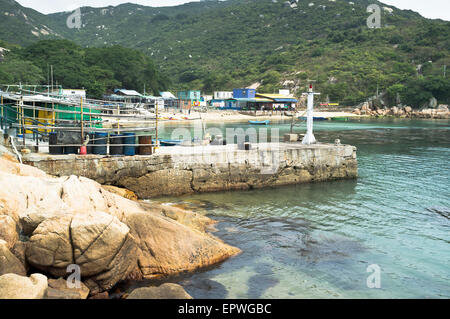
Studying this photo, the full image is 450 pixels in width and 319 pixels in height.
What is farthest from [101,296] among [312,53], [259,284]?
[312,53]

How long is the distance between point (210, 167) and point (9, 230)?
10.1 m

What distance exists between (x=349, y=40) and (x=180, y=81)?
193ft

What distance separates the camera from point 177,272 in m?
9.30

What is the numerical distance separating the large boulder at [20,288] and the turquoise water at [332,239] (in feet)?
10.2

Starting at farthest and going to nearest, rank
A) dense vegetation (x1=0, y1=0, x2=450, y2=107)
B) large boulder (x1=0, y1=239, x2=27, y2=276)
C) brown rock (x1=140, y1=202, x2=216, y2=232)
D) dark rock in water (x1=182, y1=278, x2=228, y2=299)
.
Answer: dense vegetation (x1=0, y1=0, x2=450, y2=107), brown rock (x1=140, y1=202, x2=216, y2=232), dark rock in water (x1=182, y1=278, x2=228, y2=299), large boulder (x1=0, y1=239, x2=27, y2=276)

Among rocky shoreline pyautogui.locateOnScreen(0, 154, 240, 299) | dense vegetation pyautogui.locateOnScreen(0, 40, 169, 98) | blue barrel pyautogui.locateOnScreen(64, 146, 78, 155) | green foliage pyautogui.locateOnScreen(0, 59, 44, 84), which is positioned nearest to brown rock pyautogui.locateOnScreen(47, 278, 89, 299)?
rocky shoreline pyautogui.locateOnScreen(0, 154, 240, 299)

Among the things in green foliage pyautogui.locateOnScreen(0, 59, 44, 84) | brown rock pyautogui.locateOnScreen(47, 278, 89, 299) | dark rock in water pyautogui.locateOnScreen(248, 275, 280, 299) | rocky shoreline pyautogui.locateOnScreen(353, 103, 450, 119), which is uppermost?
green foliage pyautogui.locateOnScreen(0, 59, 44, 84)

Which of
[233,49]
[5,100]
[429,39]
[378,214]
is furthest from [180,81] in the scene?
[378,214]

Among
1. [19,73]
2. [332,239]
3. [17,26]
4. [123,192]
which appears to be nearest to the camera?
[332,239]

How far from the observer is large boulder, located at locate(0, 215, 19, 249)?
26.3 ft

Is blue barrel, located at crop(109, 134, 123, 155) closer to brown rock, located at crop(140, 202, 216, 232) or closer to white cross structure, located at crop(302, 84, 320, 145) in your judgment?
brown rock, located at crop(140, 202, 216, 232)

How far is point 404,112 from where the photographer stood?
91250 mm

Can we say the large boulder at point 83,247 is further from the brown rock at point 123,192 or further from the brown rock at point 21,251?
the brown rock at point 123,192

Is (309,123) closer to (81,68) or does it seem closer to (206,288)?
(206,288)
